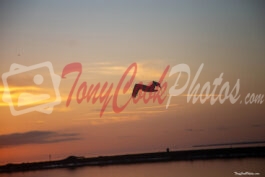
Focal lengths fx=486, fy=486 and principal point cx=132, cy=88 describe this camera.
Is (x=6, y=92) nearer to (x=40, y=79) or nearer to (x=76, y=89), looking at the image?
(x=40, y=79)

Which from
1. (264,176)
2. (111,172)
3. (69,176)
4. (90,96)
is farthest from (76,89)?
(111,172)

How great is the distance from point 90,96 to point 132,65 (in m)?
0.71

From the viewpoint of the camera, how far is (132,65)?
21.9ft

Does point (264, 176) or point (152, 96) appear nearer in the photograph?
point (152, 96)

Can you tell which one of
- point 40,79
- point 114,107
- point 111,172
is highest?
point 40,79

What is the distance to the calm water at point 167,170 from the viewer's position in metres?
9.16

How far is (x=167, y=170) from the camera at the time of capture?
10.7 meters

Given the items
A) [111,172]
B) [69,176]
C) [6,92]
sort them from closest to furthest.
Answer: [6,92] → [69,176] → [111,172]

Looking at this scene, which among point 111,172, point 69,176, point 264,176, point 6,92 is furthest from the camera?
point 111,172

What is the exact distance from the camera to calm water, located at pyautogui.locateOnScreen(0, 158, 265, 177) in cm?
916

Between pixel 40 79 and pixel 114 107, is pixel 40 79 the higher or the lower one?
the higher one

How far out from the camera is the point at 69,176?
33.4 feet

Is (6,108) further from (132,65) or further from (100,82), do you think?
(132,65)

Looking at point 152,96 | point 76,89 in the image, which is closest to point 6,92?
point 76,89
